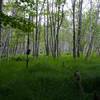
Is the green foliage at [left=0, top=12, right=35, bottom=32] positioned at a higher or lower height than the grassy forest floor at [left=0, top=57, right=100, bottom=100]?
higher

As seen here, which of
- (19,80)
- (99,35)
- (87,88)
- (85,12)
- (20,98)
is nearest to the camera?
(20,98)

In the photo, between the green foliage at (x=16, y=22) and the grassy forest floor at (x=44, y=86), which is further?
the grassy forest floor at (x=44, y=86)

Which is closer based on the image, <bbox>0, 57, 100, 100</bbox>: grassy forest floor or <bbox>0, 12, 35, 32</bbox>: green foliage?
<bbox>0, 12, 35, 32</bbox>: green foliage

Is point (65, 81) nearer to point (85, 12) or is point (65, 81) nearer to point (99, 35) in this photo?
point (85, 12)

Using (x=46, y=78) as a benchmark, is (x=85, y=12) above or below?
above

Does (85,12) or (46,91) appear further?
(85,12)

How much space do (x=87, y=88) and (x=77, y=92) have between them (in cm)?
87

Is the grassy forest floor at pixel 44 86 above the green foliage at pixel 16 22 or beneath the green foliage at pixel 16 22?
beneath

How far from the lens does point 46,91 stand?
11.1 meters

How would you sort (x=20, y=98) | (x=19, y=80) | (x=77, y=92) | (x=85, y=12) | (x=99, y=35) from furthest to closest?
1. (x=99, y=35)
2. (x=85, y=12)
3. (x=19, y=80)
4. (x=77, y=92)
5. (x=20, y=98)

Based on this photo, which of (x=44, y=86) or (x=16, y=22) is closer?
(x=16, y=22)

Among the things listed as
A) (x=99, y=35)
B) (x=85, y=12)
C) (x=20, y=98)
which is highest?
(x=85, y=12)

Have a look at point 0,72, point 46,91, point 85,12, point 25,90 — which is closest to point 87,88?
point 46,91

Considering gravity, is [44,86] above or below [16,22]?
below
